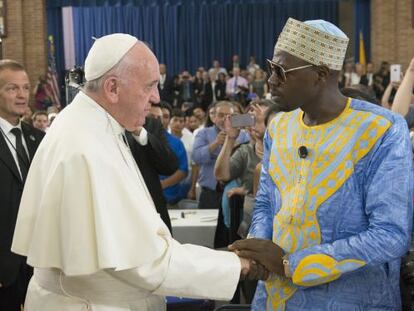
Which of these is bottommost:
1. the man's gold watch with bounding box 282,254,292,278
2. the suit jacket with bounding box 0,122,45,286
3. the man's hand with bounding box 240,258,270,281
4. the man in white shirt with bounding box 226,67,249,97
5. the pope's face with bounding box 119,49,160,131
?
the man in white shirt with bounding box 226,67,249,97

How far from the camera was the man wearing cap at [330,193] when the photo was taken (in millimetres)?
2305

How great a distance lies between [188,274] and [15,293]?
185cm

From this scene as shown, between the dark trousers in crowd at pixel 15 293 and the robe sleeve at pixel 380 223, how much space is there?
2.08m

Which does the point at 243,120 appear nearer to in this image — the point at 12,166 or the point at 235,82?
the point at 12,166

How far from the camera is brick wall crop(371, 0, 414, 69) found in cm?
1802

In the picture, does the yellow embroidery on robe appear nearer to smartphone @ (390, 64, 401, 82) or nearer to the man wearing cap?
the man wearing cap

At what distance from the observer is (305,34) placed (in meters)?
2.43

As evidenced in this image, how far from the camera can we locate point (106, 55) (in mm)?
2449

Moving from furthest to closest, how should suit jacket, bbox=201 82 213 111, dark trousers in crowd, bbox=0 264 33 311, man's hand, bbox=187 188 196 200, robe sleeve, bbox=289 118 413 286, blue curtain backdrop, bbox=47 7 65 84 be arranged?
blue curtain backdrop, bbox=47 7 65 84, suit jacket, bbox=201 82 213 111, man's hand, bbox=187 188 196 200, dark trousers in crowd, bbox=0 264 33 311, robe sleeve, bbox=289 118 413 286

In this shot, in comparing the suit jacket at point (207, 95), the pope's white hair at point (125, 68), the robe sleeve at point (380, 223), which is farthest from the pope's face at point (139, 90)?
the suit jacket at point (207, 95)

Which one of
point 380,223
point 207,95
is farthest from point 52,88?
point 380,223

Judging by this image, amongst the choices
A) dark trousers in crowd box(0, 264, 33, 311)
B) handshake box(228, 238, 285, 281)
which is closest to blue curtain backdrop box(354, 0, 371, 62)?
dark trousers in crowd box(0, 264, 33, 311)

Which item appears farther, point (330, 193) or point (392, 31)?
point (392, 31)

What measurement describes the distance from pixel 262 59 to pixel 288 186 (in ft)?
71.8
